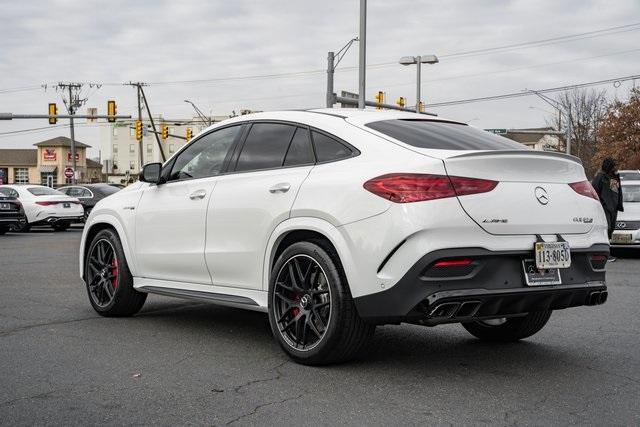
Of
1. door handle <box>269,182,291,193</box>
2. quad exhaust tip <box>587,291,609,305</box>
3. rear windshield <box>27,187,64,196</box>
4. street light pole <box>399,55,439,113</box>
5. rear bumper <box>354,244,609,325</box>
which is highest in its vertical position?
street light pole <box>399,55,439,113</box>

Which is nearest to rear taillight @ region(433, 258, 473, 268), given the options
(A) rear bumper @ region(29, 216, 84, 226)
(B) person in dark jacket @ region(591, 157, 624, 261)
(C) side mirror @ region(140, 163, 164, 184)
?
(C) side mirror @ region(140, 163, 164, 184)

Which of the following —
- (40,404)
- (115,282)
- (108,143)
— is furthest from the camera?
(108,143)

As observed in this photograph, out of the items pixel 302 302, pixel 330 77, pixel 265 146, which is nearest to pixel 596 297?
pixel 302 302

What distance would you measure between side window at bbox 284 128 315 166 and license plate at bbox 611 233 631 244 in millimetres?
10303

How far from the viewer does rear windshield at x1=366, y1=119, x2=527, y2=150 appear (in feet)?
16.1

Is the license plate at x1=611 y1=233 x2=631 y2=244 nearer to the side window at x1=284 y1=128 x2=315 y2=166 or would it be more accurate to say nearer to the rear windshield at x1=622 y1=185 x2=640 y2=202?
the rear windshield at x1=622 y1=185 x2=640 y2=202

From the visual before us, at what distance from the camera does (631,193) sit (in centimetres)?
1540

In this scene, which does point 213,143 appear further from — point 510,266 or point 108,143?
point 108,143

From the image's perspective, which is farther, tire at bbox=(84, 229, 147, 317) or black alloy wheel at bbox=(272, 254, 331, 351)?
tire at bbox=(84, 229, 147, 317)

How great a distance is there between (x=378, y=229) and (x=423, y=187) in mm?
346

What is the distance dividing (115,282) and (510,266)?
370 centimetres

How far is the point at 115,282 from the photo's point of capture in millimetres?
6840

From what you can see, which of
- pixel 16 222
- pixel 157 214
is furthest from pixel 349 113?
pixel 16 222

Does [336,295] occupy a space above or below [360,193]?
below
